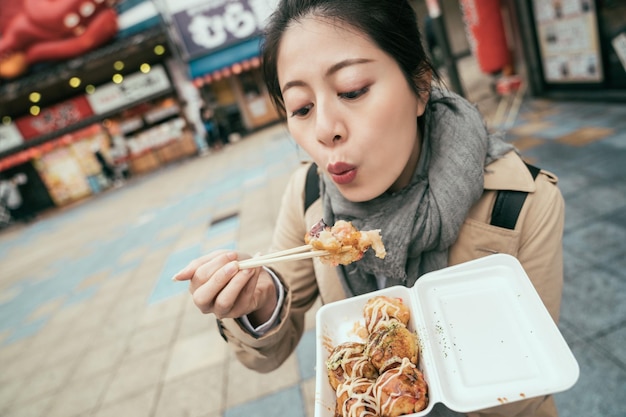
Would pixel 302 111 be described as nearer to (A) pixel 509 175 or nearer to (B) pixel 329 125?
(B) pixel 329 125

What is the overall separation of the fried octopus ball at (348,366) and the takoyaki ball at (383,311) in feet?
0.31

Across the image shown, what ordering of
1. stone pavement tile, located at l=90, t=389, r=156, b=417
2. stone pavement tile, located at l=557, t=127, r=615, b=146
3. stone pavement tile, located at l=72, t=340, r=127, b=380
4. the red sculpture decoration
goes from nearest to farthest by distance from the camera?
stone pavement tile, located at l=90, t=389, r=156, b=417 < stone pavement tile, located at l=72, t=340, r=127, b=380 < stone pavement tile, located at l=557, t=127, r=615, b=146 < the red sculpture decoration

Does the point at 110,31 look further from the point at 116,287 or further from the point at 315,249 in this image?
the point at 315,249

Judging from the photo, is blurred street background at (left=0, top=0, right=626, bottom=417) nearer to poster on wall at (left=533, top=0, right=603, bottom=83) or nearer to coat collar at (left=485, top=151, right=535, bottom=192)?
poster on wall at (left=533, top=0, right=603, bottom=83)

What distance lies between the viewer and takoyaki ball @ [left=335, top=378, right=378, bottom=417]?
1.11 meters

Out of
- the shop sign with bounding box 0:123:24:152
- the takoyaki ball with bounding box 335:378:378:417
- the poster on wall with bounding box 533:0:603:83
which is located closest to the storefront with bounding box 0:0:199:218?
the shop sign with bounding box 0:123:24:152

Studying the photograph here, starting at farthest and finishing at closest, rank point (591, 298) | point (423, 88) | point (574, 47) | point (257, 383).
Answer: point (574, 47)
point (257, 383)
point (591, 298)
point (423, 88)

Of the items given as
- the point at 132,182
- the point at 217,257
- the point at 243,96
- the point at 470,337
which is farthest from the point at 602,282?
the point at 132,182

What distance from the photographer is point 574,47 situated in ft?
23.1

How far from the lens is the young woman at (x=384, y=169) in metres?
1.27

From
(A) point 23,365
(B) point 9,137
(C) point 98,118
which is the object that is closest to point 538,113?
(A) point 23,365

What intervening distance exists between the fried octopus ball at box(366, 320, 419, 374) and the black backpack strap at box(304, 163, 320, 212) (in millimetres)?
712

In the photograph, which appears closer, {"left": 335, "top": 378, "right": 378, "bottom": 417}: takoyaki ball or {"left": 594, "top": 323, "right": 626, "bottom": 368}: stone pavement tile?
{"left": 335, "top": 378, "right": 378, "bottom": 417}: takoyaki ball

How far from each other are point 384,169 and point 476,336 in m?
0.63
